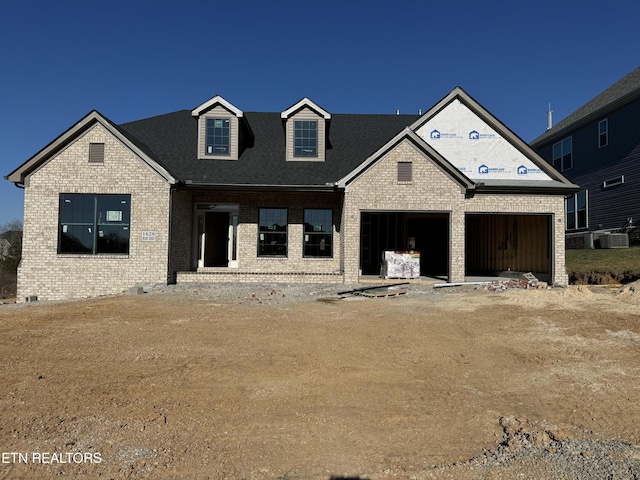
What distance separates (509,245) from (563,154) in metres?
13.4

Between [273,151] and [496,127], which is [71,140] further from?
[496,127]

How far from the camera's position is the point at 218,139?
1811 cm

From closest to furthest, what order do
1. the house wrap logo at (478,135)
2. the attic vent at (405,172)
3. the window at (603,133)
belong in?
the attic vent at (405,172)
the house wrap logo at (478,135)
the window at (603,133)

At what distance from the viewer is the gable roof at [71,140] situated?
14.8 meters

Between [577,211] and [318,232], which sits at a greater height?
[577,211]

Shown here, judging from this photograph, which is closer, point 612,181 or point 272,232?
point 272,232

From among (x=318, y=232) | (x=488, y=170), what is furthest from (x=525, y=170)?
(x=318, y=232)

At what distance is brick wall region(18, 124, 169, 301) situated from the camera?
14.9 m

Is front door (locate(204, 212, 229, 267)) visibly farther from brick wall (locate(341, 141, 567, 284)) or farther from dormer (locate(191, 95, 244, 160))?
brick wall (locate(341, 141, 567, 284))

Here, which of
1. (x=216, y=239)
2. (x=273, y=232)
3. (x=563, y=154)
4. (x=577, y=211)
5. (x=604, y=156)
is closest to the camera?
(x=273, y=232)

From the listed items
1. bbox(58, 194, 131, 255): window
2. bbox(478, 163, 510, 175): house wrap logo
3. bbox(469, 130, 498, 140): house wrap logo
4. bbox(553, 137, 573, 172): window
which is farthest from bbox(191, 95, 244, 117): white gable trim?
bbox(553, 137, 573, 172): window

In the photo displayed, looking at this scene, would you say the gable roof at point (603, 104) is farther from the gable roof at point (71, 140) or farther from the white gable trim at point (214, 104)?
the gable roof at point (71, 140)

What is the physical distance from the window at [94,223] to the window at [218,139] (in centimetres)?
447

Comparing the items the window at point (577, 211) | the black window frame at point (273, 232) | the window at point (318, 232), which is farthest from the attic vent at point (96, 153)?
the window at point (577, 211)
